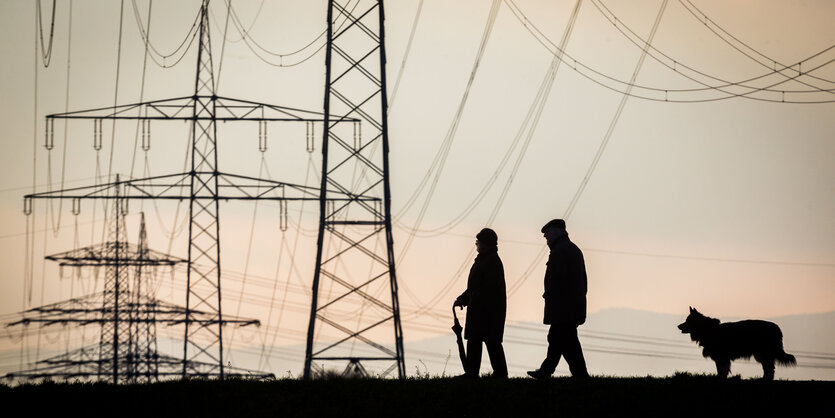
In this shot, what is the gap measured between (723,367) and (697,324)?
0.94 meters

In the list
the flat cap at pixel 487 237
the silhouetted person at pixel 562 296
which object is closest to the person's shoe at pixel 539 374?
the silhouetted person at pixel 562 296

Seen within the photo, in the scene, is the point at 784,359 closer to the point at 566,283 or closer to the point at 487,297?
the point at 566,283

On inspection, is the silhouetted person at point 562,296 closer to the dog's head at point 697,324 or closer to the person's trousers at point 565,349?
the person's trousers at point 565,349

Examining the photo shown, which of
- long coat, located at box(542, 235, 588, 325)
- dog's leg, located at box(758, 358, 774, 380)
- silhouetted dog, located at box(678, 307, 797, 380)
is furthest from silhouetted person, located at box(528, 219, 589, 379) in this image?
dog's leg, located at box(758, 358, 774, 380)

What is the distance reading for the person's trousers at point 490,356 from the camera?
1644 centimetres

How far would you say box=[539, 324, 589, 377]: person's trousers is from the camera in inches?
624

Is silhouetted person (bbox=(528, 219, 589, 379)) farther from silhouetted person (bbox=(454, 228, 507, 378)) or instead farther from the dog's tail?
the dog's tail

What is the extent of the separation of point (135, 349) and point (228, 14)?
24.3 meters

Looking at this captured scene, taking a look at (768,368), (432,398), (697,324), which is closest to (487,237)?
(432,398)

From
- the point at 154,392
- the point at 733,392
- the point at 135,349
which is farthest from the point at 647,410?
the point at 135,349

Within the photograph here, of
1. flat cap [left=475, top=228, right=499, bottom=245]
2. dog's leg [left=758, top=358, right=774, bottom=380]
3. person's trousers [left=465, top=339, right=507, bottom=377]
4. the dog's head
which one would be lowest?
dog's leg [left=758, top=358, right=774, bottom=380]

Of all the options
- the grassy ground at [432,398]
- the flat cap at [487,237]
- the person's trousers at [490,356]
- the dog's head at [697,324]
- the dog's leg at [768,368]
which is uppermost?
the flat cap at [487,237]

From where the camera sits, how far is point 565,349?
52.2ft

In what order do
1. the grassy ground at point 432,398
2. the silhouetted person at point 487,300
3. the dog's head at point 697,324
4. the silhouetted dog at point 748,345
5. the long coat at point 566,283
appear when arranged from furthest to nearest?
the dog's head at point 697,324
the silhouetted dog at point 748,345
the silhouetted person at point 487,300
the long coat at point 566,283
the grassy ground at point 432,398
